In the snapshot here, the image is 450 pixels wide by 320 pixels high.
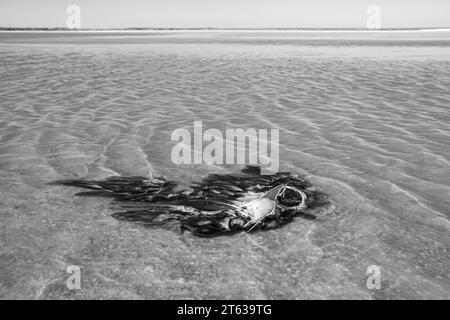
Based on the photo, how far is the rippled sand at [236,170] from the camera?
3.35 meters

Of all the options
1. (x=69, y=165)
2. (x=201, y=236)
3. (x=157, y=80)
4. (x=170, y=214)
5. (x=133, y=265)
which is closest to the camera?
(x=133, y=265)

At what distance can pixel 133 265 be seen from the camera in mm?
3551

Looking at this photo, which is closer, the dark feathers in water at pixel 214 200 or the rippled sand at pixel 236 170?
the rippled sand at pixel 236 170

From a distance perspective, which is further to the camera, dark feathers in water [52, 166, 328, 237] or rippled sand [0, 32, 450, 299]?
dark feathers in water [52, 166, 328, 237]

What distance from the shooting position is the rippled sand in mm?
3348

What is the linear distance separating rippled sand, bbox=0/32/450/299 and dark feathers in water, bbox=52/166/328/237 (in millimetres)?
204

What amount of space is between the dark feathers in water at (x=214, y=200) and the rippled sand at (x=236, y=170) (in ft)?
0.67

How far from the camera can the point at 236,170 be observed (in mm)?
5965

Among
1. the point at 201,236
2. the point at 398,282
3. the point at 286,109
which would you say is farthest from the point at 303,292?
the point at 286,109

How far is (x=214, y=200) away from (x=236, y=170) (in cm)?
128

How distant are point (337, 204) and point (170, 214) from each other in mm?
1982
